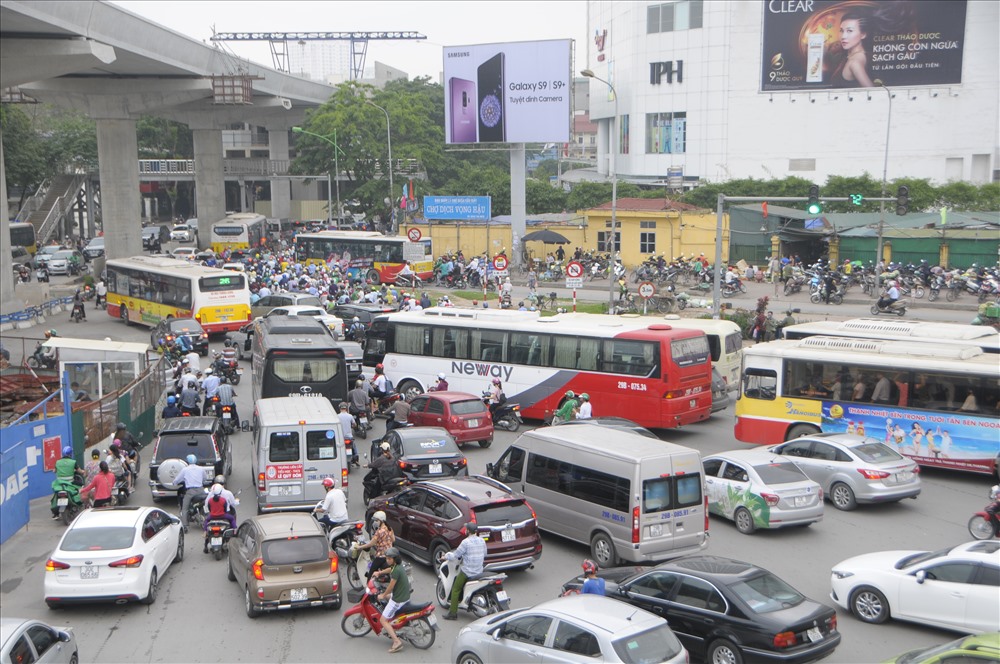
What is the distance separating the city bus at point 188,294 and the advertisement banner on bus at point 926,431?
23387 mm

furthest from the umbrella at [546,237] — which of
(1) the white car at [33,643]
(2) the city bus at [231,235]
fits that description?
(1) the white car at [33,643]

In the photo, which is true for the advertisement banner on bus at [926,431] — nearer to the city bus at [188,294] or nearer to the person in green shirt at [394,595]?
the person in green shirt at [394,595]

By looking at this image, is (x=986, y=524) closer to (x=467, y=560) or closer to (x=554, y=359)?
(x=467, y=560)

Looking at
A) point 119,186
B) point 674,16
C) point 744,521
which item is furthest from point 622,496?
point 674,16

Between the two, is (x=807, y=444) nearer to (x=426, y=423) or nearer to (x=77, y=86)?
(x=426, y=423)

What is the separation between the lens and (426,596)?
1357cm

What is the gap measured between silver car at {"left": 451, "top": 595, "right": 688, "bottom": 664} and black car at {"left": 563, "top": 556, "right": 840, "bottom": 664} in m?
1.48

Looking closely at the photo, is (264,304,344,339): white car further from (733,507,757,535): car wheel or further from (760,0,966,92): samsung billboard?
(760,0,966,92): samsung billboard

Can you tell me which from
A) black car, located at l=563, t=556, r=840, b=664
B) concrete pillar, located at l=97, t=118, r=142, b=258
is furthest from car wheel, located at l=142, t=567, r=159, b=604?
concrete pillar, located at l=97, t=118, r=142, b=258

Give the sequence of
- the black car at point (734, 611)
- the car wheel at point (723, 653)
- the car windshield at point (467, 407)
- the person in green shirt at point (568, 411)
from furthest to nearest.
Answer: the car windshield at point (467, 407) → the person in green shirt at point (568, 411) → the car wheel at point (723, 653) → the black car at point (734, 611)

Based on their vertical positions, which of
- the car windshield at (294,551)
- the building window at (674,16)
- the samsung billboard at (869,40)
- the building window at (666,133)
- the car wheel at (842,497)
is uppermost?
the building window at (674,16)

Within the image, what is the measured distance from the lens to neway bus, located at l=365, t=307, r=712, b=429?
2198 cm

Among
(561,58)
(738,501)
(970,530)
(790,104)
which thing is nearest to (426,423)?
(738,501)

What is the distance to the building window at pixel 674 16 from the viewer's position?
7744 centimetres
